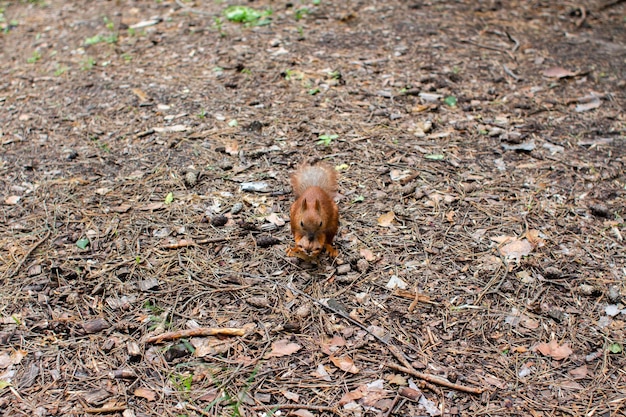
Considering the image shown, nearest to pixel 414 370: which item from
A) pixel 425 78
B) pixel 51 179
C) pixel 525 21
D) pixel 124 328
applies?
pixel 124 328

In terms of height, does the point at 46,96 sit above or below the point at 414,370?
above

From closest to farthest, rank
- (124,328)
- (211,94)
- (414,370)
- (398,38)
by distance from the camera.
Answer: (414,370)
(124,328)
(211,94)
(398,38)

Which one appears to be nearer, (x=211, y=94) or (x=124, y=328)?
(x=124, y=328)

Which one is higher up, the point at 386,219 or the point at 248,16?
Answer: the point at 248,16

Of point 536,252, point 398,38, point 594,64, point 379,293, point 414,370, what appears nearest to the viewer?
point 414,370

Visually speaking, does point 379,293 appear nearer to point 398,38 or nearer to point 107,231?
point 107,231

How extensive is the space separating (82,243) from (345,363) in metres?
1.61

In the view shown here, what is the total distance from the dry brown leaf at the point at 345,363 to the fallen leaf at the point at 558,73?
339 centimetres

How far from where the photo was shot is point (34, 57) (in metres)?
5.22

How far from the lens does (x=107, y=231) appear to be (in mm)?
3104

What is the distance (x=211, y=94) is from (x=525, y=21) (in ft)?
10.9

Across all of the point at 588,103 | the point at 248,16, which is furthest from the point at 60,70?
the point at 588,103

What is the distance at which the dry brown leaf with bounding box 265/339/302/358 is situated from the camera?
2447 millimetres

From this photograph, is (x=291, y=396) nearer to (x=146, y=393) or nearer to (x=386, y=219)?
(x=146, y=393)
